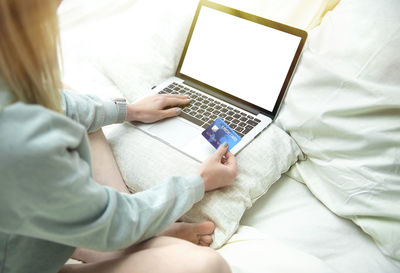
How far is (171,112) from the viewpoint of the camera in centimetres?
97

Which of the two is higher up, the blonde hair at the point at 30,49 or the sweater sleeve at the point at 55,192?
the blonde hair at the point at 30,49

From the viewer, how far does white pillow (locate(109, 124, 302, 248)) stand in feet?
2.66

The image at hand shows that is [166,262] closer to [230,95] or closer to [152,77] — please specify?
[230,95]

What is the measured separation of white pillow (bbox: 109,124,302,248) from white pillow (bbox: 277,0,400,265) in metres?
0.09

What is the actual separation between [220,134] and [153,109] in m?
0.22

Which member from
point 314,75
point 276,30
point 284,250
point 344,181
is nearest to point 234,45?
point 276,30

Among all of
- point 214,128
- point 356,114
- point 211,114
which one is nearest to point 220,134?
point 214,128

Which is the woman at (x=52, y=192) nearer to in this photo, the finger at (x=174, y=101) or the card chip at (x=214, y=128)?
the card chip at (x=214, y=128)

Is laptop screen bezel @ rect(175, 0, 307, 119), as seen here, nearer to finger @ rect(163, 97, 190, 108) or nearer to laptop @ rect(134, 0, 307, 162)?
laptop @ rect(134, 0, 307, 162)

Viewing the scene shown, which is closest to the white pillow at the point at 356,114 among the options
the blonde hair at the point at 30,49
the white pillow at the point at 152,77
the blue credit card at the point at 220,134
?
the white pillow at the point at 152,77

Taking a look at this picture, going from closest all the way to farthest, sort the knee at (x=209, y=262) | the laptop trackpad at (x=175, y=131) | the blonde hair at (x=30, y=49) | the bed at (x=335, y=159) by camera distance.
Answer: the blonde hair at (x=30, y=49), the knee at (x=209, y=262), the bed at (x=335, y=159), the laptop trackpad at (x=175, y=131)

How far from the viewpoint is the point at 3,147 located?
1.43ft

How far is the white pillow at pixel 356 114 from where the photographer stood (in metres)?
0.78

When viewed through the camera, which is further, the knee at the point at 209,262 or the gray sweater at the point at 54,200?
the knee at the point at 209,262
